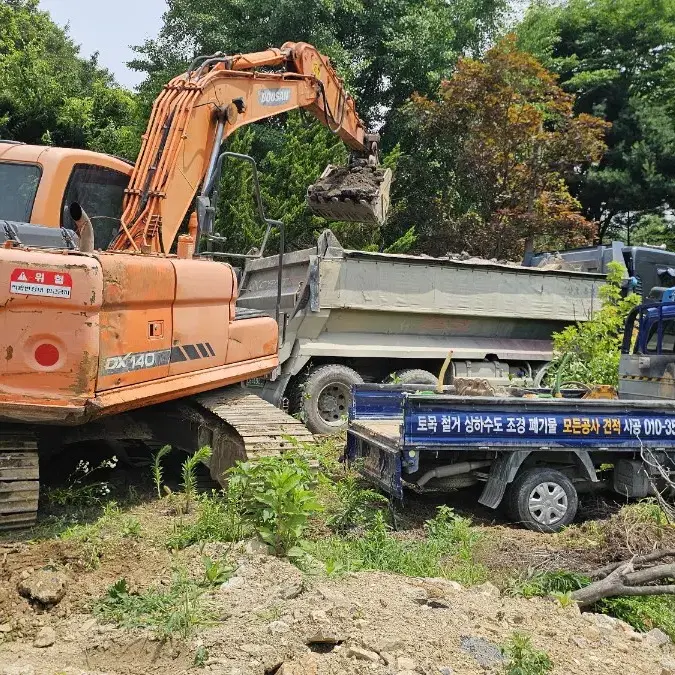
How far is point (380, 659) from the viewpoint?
2.97 m

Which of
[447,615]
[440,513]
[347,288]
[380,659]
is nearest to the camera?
[380,659]

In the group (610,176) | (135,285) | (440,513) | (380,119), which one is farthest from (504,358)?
(610,176)

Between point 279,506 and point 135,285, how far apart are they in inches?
69.4

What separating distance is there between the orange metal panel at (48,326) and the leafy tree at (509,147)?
521 inches

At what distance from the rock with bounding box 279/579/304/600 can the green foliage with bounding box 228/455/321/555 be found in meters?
0.52

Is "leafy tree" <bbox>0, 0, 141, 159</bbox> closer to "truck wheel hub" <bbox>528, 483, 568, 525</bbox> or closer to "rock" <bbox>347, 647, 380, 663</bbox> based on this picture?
"truck wheel hub" <bbox>528, 483, 568, 525</bbox>

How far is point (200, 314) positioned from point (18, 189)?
157 centimetres

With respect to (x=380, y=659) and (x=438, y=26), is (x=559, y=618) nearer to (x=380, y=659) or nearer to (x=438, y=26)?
(x=380, y=659)

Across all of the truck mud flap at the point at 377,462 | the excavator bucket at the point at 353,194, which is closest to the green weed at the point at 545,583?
the truck mud flap at the point at 377,462

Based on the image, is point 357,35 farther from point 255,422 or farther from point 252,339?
point 255,422

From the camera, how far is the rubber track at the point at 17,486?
181 inches

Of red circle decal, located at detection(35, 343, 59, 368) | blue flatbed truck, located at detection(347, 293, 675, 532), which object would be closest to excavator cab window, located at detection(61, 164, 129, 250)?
red circle decal, located at detection(35, 343, 59, 368)

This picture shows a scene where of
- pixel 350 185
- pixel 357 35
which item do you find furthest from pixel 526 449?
pixel 357 35

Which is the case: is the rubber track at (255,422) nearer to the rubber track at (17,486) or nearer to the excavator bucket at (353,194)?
the rubber track at (17,486)
